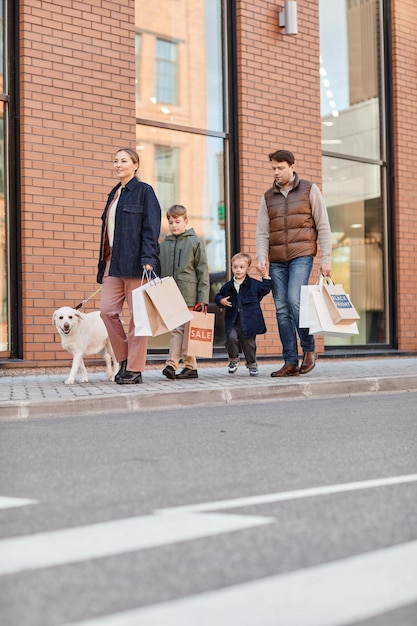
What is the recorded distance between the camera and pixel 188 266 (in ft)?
29.3

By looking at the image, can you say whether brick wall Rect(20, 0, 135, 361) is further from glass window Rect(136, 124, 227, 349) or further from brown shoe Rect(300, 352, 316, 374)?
brown shoe Rect(300, 352, 316, 374)

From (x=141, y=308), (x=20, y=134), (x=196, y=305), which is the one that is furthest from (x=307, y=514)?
(x=20, y=134)

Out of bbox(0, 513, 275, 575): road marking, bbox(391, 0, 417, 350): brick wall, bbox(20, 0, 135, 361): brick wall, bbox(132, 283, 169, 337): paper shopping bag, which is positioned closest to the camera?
bbox(0, 513, 275, 575): road marking

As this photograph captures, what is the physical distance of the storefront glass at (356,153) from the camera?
44.4ft

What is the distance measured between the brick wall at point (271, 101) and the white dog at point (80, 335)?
3400 millimetres

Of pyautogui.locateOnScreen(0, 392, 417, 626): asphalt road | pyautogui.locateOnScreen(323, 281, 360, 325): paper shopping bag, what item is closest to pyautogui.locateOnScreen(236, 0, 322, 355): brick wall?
pyautogui.locateOnScreen(323, 281, 360, 325): paper shopping bag

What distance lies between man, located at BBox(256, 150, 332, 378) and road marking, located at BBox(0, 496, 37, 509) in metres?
5.82

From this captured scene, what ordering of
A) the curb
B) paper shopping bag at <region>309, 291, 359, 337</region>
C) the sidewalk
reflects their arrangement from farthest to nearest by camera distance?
paper shopping bag at <region>309, 291, 359, 337</region> → the sidewalk → the curb

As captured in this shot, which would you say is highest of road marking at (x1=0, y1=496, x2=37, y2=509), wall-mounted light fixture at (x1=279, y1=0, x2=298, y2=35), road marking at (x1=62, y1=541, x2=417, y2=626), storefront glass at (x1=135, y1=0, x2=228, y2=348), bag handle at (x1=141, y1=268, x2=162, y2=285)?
wall-mounted light fixture at (x1=279, y1=0, x2=298, y2=35)

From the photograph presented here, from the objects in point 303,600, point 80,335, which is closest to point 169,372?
point 80,335

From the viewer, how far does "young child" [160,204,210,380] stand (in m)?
8.95

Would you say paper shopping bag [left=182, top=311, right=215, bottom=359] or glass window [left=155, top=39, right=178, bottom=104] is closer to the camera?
paper shopping bag [left=182, top=311, right=215, bottom=359]

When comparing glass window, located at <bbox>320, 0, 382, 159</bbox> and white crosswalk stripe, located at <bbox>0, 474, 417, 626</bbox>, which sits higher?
glass window, located at <bbox>320, 0, 382, 159</bbox>

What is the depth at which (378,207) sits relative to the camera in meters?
14.2
